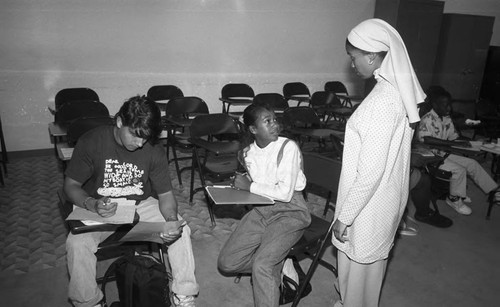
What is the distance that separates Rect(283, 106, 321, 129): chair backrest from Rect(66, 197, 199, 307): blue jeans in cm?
285

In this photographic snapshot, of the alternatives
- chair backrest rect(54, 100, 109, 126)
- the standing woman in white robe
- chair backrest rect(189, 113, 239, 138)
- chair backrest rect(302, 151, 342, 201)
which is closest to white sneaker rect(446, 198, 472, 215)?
chair backrest rect(302, 151, 342, 201)

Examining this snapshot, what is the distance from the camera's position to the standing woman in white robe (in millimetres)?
1673

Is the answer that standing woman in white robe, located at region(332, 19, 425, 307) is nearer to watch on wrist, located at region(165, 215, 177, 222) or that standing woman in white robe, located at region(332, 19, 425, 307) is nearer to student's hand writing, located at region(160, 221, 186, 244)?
student's hand writing, located at region(160, 221, 186, 244)

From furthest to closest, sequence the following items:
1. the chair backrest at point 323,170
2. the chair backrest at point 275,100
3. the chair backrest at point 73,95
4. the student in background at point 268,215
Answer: the chair backrest at point 275,100
the chair backrest at point 73,95
the chair backrest at point 323,170
the student in background at point 268,215

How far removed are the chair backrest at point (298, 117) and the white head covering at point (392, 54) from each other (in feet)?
10.1

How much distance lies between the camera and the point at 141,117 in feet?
6.57

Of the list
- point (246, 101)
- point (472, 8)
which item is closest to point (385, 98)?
point (246, 101)

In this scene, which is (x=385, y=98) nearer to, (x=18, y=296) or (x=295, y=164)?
(x=295, y=164)

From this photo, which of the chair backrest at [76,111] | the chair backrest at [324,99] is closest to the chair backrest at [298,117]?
the chair backrest at [324,99]

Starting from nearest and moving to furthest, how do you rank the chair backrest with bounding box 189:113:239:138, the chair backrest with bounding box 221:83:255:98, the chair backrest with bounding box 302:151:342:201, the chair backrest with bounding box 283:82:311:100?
the chair backrest with bounding box 302:151:342:201 < the chair backrest with bounding box 189:113:239:138 < the chair backrest with bounding box 221:83:255:98 < the chair backrest with bounding box 283:82:311:100

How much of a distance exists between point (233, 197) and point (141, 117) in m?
0.65

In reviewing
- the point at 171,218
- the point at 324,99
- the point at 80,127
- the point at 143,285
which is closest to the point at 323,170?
the point at 171,218

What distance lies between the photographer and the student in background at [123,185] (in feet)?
6.55

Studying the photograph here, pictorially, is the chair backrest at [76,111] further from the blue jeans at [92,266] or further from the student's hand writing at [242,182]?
the student's hand writing at [242,182]
